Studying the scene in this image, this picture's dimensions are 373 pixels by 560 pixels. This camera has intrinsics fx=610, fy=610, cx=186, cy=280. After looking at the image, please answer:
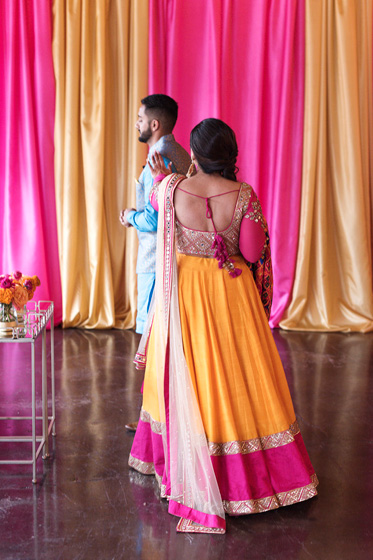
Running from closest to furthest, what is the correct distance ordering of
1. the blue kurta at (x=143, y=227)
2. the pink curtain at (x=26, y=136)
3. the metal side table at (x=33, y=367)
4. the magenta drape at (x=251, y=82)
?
the metal side table at (x=33, y=367)
the blue kurta at (x=143, y=227)
the pink curtain at (x=26, y=136)
the magenta drape at (x=251, y=82)

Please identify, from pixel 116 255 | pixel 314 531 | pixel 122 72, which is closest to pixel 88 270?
pixel 116 255

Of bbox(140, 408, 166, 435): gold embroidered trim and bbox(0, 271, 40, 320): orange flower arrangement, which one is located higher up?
bbox(0, 271, 40, 320): orange flower arrangement

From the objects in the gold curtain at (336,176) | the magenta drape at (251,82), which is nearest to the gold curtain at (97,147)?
the magenta drape at (251,82)

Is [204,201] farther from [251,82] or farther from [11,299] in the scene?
[251,82]

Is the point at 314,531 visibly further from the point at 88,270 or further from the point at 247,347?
the point at 88,270

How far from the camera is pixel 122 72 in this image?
5004 millimetres

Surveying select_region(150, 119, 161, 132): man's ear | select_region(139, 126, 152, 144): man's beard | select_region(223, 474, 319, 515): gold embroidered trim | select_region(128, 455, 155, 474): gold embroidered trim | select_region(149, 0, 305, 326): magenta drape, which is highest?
select_region(149, 0, 305, 326): magenta drape

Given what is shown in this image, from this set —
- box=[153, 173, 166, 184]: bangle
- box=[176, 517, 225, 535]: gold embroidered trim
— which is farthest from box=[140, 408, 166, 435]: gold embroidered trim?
box=[153, 173, 166, 184]: bangle

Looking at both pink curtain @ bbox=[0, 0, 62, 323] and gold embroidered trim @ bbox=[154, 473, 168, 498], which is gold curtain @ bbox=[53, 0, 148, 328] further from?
gold embroidered trim @ bbox=[154, 473, 168, 498]

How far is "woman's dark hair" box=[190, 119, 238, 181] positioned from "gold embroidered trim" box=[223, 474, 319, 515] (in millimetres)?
1226

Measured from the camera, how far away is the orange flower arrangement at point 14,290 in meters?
2.48

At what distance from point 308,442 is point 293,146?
9.73ft

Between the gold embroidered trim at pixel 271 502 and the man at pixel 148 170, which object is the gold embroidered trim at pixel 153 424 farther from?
the man at pixel 148 170

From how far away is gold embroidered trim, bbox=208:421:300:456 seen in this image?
2.25m
